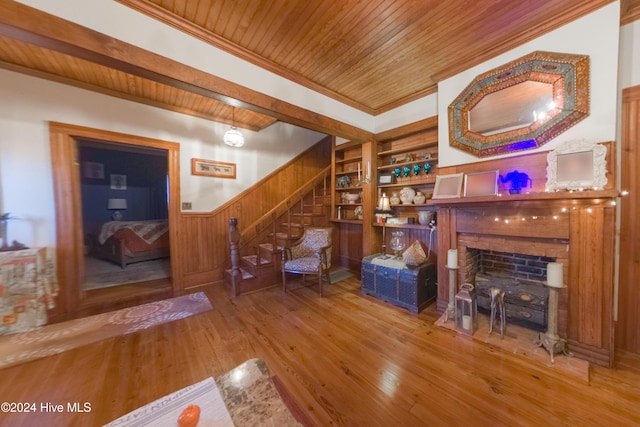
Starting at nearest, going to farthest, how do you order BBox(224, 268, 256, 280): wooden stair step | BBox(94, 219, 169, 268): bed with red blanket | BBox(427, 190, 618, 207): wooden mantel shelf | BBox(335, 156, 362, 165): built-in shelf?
BBox(427, 190, 618, 207): wooden mantel shelf < BBox(224, 268, 256, 280): wooden stair step < BBox(335, 156, 362, 165): built-in shelf < BBox(94, 219, 169, 268): bed with red blanket

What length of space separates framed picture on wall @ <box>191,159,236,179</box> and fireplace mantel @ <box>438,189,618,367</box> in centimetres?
379

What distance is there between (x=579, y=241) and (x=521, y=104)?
1370 millimetres

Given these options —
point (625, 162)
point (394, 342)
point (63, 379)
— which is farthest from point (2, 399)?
point (625, 162)

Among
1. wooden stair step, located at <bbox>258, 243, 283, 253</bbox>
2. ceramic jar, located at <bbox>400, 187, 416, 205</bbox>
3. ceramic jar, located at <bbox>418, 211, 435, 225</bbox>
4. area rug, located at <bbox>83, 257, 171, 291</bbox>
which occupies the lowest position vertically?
area rug, located at <bbox>83, 257, 171, 291</bbox>

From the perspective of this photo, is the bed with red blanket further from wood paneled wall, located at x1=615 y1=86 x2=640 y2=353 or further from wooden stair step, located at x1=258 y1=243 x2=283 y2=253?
wood paneled wall, located at x1=615 y1=86 x2=640 y2=353

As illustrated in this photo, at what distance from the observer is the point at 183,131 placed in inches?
137

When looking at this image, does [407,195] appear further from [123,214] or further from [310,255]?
[123,214]

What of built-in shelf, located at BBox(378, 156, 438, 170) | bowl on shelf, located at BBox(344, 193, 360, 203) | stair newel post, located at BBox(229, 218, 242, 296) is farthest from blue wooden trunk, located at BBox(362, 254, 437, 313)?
stair newel post, located at BBox(229, 218, 242, 296)

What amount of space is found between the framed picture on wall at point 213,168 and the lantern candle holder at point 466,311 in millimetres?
3985

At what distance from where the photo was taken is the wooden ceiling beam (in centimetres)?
134

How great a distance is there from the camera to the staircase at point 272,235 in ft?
10.7

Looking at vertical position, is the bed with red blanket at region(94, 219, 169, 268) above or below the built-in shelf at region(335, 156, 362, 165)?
below

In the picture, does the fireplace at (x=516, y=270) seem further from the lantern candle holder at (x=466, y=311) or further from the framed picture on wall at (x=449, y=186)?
the framed picture on wall at (x=449, y=186)

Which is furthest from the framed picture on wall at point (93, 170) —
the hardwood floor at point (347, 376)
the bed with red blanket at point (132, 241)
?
the hardwood floor at point (347, 376)
